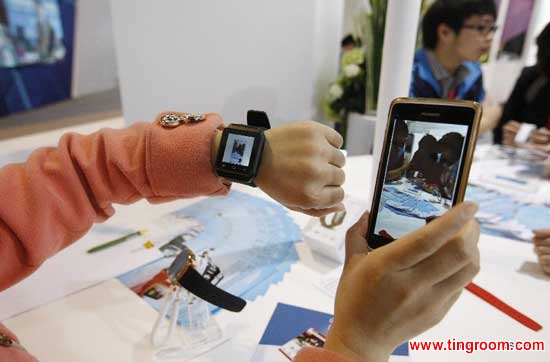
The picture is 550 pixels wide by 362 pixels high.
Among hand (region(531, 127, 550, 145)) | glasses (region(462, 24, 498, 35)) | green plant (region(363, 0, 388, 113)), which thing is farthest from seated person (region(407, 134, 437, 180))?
glasses (region(462, 24, 498, 35))

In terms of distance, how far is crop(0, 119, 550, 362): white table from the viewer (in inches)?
17.9

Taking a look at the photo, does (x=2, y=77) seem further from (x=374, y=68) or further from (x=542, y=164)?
(x=542, y=164)

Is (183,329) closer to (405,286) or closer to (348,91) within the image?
(405,286)

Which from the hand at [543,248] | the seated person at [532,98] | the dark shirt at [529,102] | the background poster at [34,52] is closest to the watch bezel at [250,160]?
the hand at [543,248]

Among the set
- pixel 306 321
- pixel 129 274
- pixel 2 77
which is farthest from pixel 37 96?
pixel 306 321

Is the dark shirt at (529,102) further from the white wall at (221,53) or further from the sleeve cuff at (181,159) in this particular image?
the sleeve cuff at (181,159)

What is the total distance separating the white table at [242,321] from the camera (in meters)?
0.45

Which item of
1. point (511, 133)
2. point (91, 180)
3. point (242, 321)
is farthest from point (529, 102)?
point (91, 180)

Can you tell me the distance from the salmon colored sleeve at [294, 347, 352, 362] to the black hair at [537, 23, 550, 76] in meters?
1.53

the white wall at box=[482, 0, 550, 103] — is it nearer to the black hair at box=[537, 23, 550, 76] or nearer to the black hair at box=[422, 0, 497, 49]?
the black hair at box=[537, 23, 550, 76]

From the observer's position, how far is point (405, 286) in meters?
0.29

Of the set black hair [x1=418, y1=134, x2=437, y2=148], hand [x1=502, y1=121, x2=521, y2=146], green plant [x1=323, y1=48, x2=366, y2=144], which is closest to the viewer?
black hair [x1=418, y1=134, x2=437, y2=148]

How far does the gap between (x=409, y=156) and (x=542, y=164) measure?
97 centimetres

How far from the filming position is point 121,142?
0.48m
